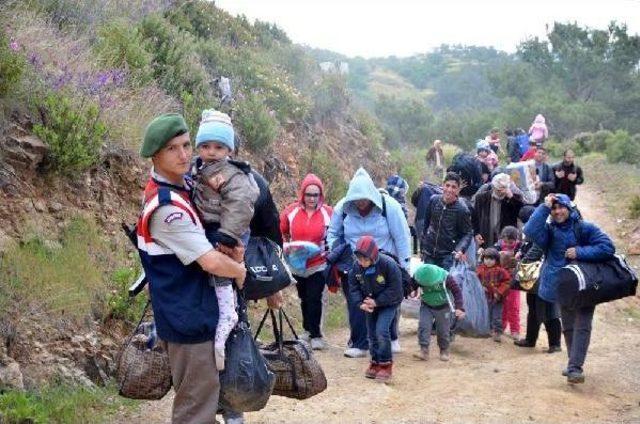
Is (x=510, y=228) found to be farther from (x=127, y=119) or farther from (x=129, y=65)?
(x=129, y=65)

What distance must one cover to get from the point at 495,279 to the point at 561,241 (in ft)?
7.56

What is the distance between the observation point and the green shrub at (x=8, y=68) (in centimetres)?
781

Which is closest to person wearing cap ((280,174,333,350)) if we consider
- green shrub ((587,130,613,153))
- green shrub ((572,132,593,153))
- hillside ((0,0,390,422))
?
hillside ((0,0,390,422))

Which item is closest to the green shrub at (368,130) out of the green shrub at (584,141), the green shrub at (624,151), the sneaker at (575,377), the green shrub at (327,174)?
the green shrub at (327,174)

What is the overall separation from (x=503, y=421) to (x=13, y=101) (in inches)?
214

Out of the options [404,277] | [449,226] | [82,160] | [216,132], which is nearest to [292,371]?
A: [216,132]

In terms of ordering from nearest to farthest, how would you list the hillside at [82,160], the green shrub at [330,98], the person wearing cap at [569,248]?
1. the hillside at [82,160]
2. the person wearing cap at [569,248]
3. the green shrub at [330,98]

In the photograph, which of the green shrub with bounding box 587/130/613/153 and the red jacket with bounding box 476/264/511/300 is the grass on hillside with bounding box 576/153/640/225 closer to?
the green shrub with bounding box 587/130/613/153

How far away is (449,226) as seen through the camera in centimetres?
956

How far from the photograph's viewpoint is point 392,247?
852 centimetres

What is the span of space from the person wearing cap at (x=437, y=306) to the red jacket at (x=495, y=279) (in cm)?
96

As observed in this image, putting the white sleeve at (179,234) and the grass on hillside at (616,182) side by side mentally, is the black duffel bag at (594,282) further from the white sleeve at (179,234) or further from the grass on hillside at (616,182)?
the grass on hillside at (616,182)

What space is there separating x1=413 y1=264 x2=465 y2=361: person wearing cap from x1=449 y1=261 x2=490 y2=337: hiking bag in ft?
0.87

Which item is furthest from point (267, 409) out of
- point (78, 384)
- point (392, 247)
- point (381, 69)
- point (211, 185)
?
point (381, 69)
